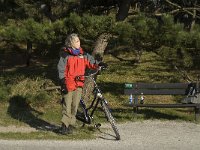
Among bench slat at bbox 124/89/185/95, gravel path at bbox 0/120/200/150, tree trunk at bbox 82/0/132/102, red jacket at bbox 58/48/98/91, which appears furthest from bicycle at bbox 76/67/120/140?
tree trunk at bbox 82/0/132/102

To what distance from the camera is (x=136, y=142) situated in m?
8.87

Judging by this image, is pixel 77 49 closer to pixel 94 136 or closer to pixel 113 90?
pixel 94 136

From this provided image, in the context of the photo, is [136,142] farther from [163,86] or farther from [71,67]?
[163,86]

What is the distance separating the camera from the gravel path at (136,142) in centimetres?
848

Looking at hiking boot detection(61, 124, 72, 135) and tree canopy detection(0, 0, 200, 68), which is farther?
tree canopy detection(0, 0, 200, 68)

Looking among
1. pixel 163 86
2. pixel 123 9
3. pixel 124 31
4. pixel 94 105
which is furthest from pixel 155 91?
pixel 123 9

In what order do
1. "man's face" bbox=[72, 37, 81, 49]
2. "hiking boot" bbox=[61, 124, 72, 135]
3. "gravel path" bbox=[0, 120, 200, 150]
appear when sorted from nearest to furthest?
"gravel path" bbox=[0, 120, 200, 150] < "man's face" bbox=[72, 37, 81, 49] < "hiking boot" bbox=[61, 124, 72, 135]

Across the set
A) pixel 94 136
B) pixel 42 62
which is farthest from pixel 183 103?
pixel 42 62

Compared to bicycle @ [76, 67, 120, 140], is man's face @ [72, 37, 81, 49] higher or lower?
higher

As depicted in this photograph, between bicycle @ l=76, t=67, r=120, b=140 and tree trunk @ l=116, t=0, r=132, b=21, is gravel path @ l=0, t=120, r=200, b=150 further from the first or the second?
tree trunk @ l=116, t=0, r=132, b=21

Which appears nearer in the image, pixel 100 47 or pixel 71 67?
pixel 71 67

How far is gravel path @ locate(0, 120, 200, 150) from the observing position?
848 cm

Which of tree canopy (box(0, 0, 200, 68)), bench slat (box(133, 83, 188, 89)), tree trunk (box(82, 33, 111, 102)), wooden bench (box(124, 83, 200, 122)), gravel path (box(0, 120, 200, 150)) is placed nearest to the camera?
gravel path (box(0, 120, 200, 150))

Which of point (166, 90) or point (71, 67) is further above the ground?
point (71, 67)
